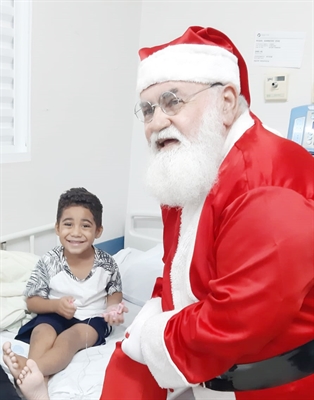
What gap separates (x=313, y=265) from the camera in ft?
2.64

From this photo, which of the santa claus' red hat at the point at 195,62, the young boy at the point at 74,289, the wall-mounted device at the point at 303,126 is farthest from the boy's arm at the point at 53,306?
the wall-mounted device at the point at 303,126

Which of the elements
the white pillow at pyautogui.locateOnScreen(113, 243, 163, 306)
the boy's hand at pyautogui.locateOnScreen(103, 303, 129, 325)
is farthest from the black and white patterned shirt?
the white pillow at pyautogui.locateOnScreen(113, 243, 163, 306)

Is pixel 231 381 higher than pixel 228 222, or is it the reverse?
pixel 228 222

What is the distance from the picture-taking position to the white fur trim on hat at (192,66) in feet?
3.26

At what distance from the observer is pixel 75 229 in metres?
1.60

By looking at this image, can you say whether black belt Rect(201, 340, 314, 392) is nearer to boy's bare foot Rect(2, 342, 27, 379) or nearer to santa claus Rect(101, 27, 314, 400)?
santa claus Rect(101, 27, 314, 400)

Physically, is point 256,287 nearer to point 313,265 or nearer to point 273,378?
point 313,265

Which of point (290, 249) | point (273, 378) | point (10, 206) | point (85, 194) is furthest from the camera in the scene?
point (10, 206)

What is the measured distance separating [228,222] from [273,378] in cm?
35

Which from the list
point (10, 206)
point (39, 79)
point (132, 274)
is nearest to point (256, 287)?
point (132, 274)

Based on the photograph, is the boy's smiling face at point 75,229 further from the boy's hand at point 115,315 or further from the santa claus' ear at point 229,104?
the santa claus' ear at point 229,104

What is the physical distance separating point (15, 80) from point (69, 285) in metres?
0.91

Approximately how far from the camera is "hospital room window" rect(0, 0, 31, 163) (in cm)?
173

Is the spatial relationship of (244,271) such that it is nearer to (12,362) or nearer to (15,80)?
(12,362)
